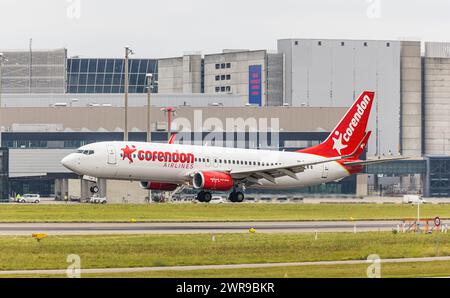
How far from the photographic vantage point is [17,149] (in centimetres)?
16050

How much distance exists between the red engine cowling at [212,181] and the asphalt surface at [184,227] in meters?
13.4

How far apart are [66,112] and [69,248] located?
399 ft

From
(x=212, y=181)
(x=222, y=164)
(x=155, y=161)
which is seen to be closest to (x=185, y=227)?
(x=155, y=161)

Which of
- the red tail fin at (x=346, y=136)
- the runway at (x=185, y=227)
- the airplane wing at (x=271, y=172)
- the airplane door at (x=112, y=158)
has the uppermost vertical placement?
the red tail fin at (x=346, y=136)

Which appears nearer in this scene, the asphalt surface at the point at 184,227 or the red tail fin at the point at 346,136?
the asphalt surface at the point at 184,227

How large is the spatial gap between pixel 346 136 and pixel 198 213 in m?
21.3

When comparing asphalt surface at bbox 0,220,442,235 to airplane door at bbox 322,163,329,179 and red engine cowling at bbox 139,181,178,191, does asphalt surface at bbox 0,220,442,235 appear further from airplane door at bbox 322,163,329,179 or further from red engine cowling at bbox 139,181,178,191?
airplane door at bbox 322,163,329,179

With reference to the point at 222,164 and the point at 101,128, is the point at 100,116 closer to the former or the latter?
the point at 101,128

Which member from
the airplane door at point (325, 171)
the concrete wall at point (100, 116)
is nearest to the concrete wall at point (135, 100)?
the concrete wall at point (100, 116)

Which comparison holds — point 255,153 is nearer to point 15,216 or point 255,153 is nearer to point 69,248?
point 15,216

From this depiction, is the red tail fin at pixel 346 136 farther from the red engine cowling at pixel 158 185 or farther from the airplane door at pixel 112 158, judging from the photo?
the airplane door at pixel 112 158

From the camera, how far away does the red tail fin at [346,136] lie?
104 metres

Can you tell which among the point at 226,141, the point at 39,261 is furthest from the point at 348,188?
the point at 39,261

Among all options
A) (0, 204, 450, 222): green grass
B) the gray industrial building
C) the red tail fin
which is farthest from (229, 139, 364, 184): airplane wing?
the gray industrial building
